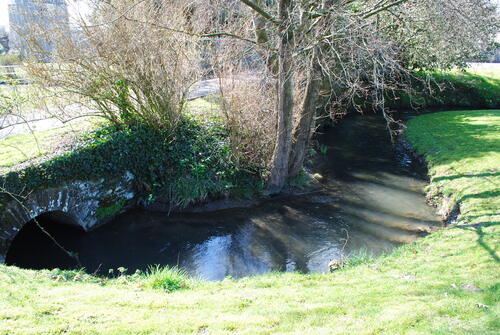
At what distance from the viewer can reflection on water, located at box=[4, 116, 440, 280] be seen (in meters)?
9.77

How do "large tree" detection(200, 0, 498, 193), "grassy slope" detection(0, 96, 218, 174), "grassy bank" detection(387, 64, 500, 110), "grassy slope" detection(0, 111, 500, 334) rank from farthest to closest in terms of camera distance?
"grassy bank" detection(387, 64, 500, 110) < "large tree" detection(200, 0, 498, 193) < "grassy slope" detection(0, 96, 218, 174) < "grassy slope" detection(0, 111, 500, 334)

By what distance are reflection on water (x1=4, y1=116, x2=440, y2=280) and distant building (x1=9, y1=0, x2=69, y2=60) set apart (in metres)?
5.36

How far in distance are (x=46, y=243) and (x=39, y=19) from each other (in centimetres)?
625

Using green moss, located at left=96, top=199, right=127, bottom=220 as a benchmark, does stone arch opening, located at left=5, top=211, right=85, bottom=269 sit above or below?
below

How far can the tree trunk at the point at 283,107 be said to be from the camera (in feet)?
36.1

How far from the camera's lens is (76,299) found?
5637 millimetres

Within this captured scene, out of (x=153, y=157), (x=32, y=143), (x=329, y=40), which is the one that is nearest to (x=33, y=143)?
(x=32, y=143)

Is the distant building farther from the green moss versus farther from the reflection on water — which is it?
the reflection on water

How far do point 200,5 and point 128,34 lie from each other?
115 inches

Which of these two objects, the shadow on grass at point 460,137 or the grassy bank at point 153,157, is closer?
the grassy bank at point 153,157

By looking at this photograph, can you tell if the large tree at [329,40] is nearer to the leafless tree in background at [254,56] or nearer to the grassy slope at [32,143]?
the leafless tree in background at [254,56]

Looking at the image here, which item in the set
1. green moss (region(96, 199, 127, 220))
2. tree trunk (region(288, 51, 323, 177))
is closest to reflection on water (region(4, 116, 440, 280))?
green moss (region(96, 199, 127, 220))

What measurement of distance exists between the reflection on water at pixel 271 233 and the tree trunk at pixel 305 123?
1253 mm

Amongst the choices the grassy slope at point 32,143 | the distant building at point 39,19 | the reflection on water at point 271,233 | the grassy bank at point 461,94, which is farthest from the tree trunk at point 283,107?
the grassy bank at point 461,94
